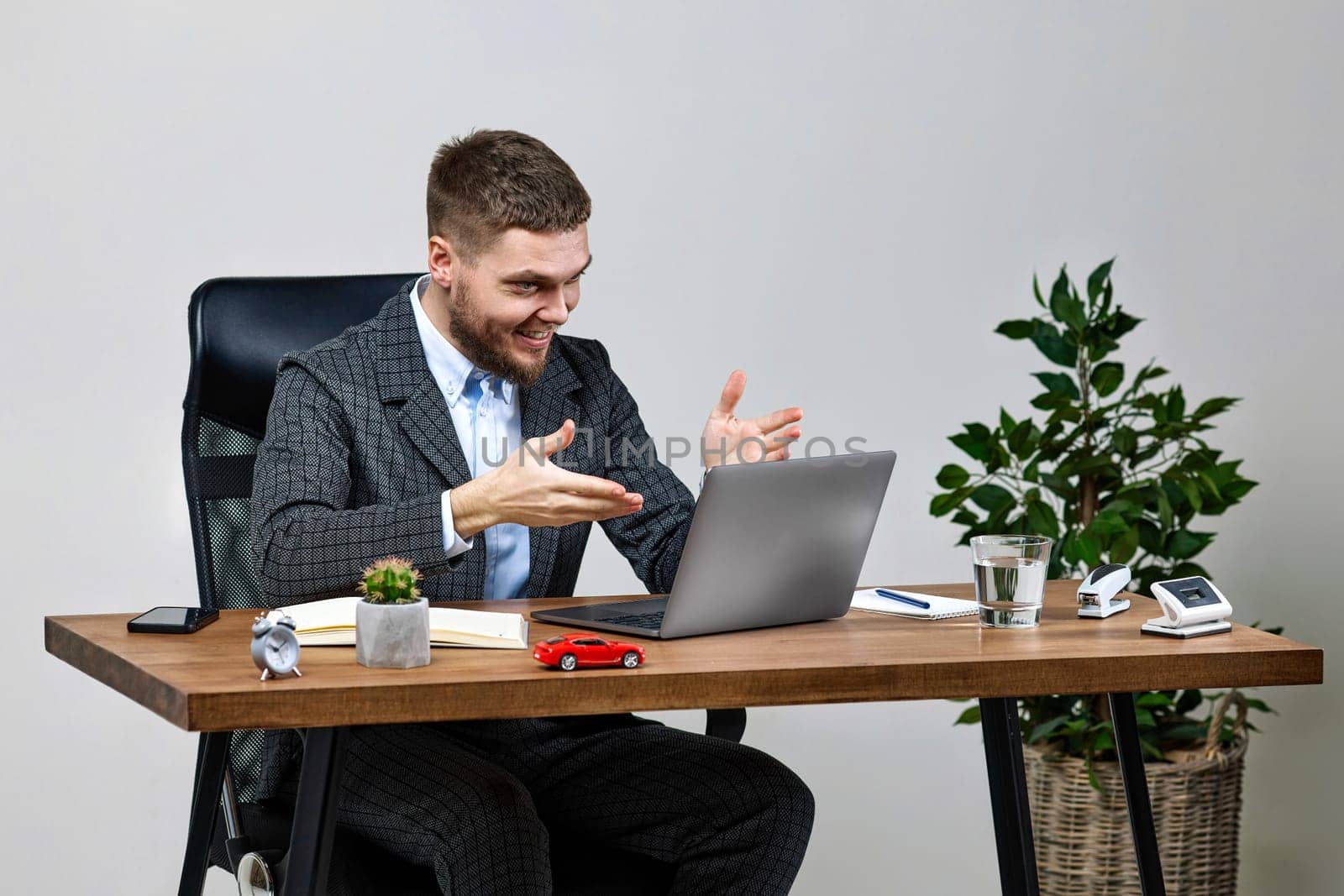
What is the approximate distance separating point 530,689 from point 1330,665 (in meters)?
2.47

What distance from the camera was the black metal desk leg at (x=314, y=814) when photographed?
1358mm

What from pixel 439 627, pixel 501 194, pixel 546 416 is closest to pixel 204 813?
pixel 439 627

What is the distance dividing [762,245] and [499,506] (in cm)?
180

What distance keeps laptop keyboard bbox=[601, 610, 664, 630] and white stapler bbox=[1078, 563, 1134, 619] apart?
494 millimetres

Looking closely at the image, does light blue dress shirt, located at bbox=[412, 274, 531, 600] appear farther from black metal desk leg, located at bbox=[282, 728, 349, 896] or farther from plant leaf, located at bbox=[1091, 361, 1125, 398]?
plant leaf, located at bbox=[1091, 361, 1125, 398]

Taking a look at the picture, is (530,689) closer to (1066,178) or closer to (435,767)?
(435,767)

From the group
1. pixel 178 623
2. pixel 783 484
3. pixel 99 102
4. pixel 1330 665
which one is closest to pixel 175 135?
pixel 99 102

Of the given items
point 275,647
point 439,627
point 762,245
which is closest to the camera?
point 275,647

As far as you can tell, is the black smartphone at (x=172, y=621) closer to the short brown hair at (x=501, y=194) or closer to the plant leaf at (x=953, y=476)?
the short brown hair at (x=501, y=194)

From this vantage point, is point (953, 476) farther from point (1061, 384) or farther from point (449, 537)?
point (449, 537)

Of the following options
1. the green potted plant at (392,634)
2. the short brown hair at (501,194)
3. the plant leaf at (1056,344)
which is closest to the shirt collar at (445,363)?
the short brown hair at (501,194)

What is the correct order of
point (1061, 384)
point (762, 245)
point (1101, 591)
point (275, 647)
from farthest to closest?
point (762, 245) → point (1061, 384) → point (1101, 591) → point (275, 647)

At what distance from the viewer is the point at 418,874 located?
1642 millimetres

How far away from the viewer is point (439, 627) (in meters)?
1.49
